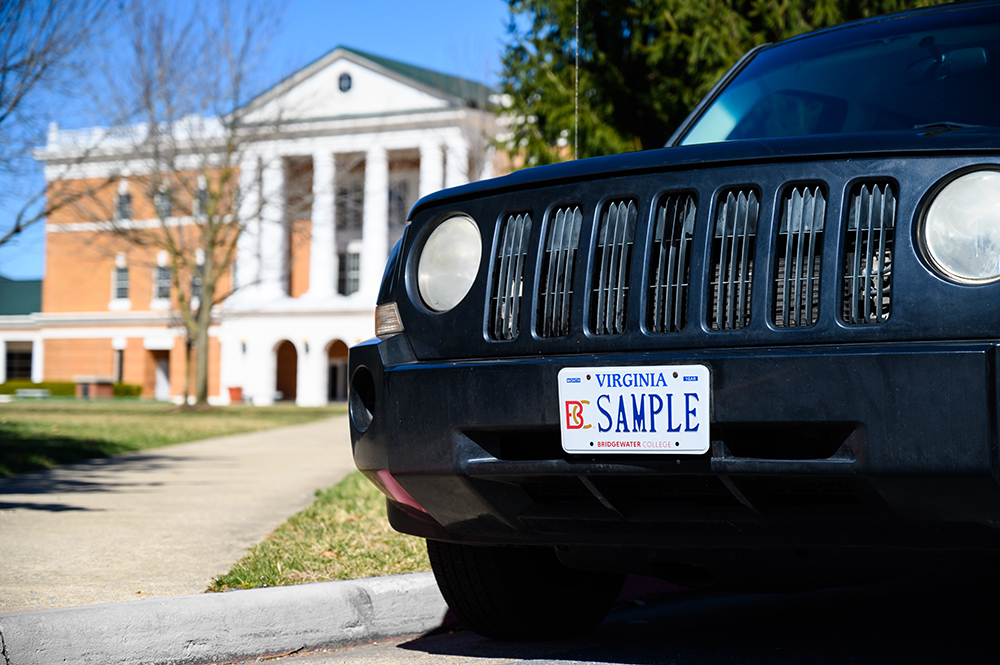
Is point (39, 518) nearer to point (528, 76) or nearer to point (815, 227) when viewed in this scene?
point (815, 227)

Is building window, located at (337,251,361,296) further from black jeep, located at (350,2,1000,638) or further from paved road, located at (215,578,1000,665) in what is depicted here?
black jeep, located at (350,2,1000,638)

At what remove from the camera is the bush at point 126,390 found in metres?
47.2

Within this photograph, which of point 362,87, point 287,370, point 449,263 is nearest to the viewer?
point 449,263

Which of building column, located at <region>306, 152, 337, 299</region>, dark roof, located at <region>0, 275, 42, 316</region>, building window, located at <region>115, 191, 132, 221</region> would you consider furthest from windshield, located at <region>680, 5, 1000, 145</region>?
dark roof, located at <region>0, 275, 42, 316</region>

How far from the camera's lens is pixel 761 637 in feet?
11.5

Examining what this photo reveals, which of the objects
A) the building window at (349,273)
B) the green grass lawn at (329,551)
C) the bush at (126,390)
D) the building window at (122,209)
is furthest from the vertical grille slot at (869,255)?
the bush at (126,390)

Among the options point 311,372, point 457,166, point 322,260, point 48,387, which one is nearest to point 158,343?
point 48,387

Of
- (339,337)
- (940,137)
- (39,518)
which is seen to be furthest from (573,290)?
Result: (339,337)

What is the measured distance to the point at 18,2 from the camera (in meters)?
9.15

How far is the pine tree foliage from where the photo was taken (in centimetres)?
906

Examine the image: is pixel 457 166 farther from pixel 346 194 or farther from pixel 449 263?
pixel 449 263

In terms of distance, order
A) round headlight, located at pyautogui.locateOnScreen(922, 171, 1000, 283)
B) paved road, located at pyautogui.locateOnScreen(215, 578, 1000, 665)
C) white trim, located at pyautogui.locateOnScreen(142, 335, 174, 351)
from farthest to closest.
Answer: white trim, located at pyautogui.locateOnScreen(142, 335, 174, 351), paved road, located at pyautogui.locateOnScreen(215, 578, 1000, 665), round headlight, located at pyautogui.locateOnScreen(922, 171, 1000, 283)

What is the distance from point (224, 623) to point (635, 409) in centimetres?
168

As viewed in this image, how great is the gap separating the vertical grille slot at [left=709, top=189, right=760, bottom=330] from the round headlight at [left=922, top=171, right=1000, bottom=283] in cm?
38
